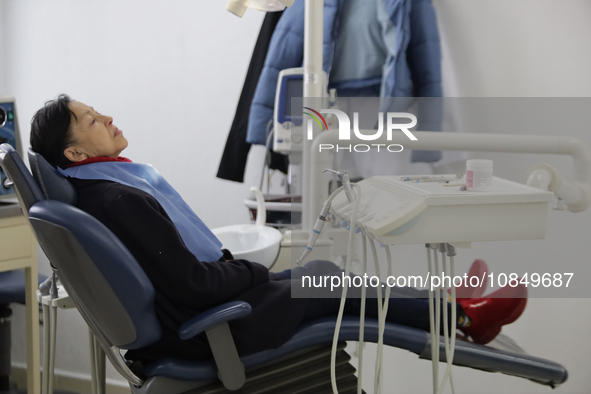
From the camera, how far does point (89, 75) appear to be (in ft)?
7.70

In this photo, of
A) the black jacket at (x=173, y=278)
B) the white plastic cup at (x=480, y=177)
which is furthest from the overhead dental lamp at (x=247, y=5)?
the white plastic cup at (x=480, y=177)

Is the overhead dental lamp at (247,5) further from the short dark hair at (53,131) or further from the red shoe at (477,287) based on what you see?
the red shoe at (477,287)

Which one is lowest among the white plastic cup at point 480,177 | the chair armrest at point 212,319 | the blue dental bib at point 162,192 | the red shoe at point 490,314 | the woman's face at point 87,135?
the red shoe at point 490,314

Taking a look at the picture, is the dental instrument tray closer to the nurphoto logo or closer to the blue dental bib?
the nurphoto logo

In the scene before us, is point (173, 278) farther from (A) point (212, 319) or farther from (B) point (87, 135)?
(B) point (87, 135)

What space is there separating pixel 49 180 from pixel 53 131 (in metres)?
0.18

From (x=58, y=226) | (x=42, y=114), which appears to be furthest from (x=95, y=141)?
(x=58, y=226)

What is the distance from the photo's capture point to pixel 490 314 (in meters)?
1.34

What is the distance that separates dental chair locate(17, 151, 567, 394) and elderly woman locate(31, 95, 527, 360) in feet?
0.13

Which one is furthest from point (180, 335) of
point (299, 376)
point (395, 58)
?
point (395, 58)

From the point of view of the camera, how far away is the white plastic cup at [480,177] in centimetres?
96

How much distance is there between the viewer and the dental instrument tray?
0.91m

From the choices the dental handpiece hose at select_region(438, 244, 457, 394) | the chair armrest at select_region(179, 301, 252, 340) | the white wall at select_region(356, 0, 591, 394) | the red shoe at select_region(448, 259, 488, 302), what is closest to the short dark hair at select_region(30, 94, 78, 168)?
→ the chair armrest at select_region(179, 301, 252, 340)

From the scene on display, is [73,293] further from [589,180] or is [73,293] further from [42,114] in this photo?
[589,180]
